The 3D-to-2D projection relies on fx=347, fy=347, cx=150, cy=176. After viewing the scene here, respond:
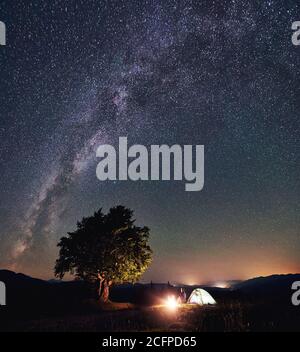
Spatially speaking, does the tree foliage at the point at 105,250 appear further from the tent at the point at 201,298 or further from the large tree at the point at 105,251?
the tent at the point at 201,298

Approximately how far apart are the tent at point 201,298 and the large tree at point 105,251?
5.89 metres

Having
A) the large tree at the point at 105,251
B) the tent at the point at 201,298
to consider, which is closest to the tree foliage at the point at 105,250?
the large tree at the point at 105,251

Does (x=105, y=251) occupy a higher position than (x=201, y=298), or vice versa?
(x=105, y=251)

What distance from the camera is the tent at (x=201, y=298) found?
34.5 metres

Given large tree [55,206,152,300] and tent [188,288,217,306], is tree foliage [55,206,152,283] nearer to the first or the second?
large tree [55,206,152,300]

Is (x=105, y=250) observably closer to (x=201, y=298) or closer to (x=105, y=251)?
(x=105, y=251)

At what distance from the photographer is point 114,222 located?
36969 mm

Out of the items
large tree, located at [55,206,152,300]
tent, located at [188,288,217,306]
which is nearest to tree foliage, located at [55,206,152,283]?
large tree, located at [55,206,152,300]

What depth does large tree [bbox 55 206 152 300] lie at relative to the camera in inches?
1378

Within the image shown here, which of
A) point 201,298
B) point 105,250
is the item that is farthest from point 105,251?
point 201,298

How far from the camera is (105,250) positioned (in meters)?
34.9

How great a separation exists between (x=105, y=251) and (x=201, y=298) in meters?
10.8
